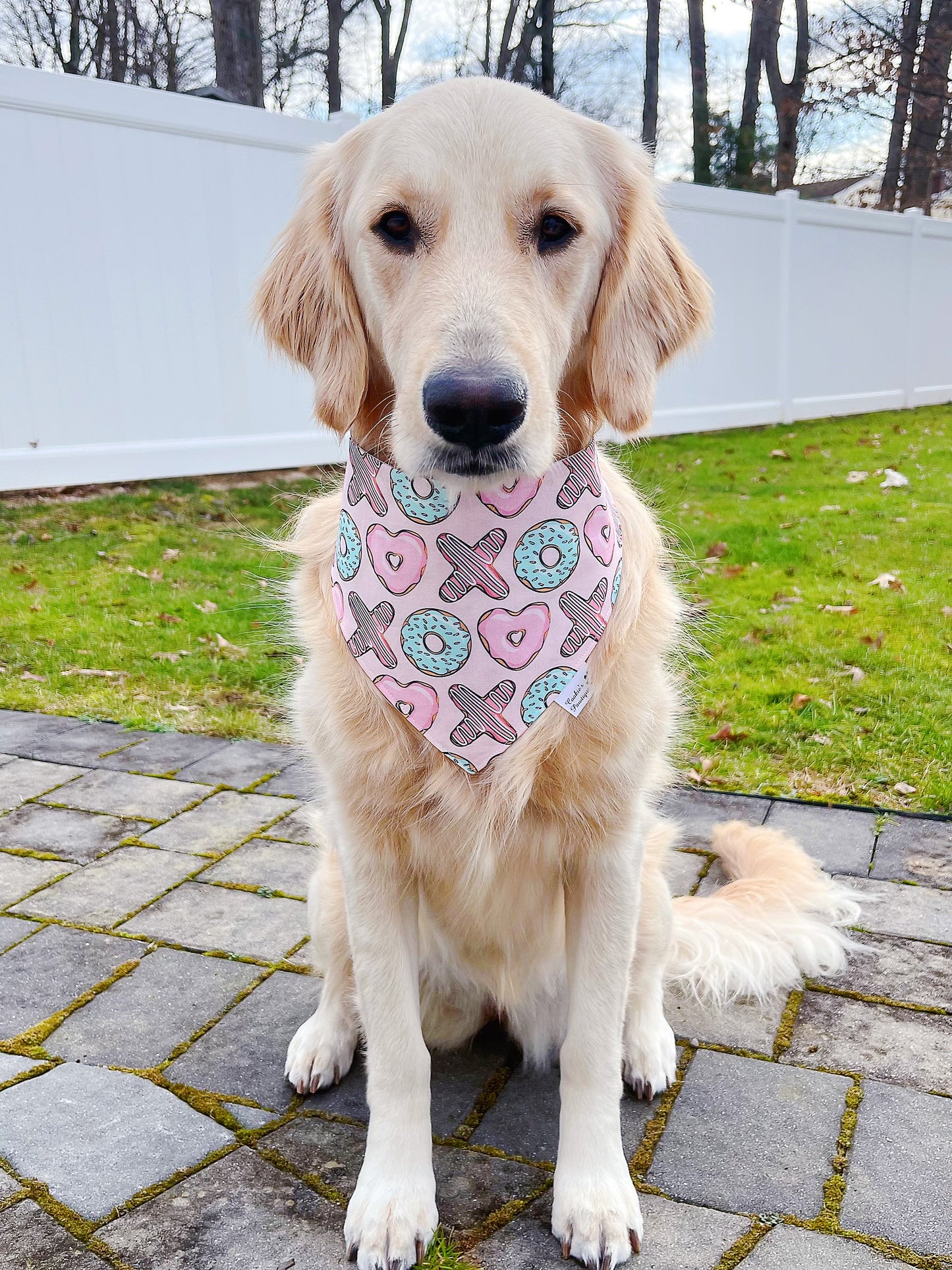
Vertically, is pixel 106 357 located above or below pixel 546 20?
below

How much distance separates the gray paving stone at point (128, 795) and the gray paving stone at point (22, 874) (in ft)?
1.09

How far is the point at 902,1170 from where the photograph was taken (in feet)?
5.90

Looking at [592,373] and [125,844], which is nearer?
[592,373]

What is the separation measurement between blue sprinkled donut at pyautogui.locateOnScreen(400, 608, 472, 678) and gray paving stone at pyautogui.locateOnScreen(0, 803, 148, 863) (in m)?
1.59

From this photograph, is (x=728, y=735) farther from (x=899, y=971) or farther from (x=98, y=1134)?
(x=98, y=1134)

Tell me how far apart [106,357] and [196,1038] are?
5.18m

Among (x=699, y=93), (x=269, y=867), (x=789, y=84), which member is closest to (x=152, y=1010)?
(x=269, y=867)

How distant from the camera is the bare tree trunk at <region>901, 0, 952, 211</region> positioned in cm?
1617

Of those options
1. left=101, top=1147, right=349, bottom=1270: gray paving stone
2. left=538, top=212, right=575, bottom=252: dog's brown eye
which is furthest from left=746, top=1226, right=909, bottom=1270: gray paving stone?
left=538, top=212, right=575, bottom=252: dog's brown eye

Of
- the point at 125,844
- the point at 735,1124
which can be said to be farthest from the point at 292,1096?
the point at 125,844

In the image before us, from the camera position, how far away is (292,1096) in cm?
208

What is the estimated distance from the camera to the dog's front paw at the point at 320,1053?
2.09 meters

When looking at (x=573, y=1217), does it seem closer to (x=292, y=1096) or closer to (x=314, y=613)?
(x=292, y=1096)

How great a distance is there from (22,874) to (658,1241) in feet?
6.47
